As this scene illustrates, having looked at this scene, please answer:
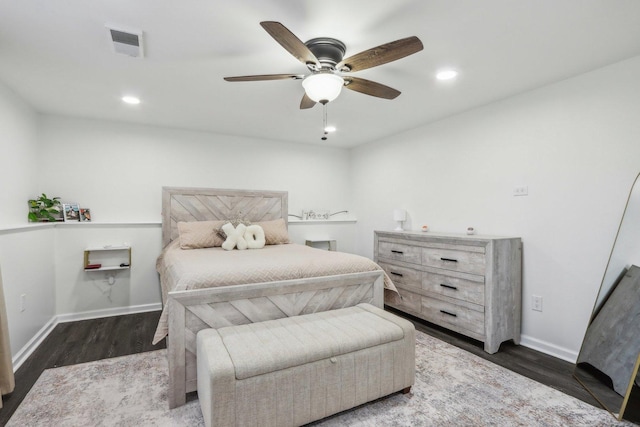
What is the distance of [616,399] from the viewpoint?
1917 millimetres

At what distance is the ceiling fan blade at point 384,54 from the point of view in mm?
1666

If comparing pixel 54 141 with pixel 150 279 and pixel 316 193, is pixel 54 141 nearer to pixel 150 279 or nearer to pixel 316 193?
pixel 150 279

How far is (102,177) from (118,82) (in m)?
1.61

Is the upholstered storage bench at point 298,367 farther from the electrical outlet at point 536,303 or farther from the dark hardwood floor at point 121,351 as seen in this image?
the electrical outlet at point 536,303

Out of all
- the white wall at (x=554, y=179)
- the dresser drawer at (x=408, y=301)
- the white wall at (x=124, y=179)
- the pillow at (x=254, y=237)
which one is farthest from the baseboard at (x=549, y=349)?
the white wall at (x=124, y=179)

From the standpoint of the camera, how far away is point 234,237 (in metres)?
3.58

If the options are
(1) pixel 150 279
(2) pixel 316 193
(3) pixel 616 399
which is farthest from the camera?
(2) pixel 316 193

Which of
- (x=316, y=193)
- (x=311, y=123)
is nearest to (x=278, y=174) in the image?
(x=316, y=193)

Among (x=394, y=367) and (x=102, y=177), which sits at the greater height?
(x=102, y=177)

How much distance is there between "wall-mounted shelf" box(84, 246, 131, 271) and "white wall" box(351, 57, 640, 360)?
3.86 metres

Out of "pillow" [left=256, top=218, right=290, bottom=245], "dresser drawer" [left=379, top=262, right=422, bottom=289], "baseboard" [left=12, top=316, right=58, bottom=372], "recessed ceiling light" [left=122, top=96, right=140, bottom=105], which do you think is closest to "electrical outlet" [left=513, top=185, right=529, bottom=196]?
"dresser drawer" [left=379, top=262, right=422, bottom=289]

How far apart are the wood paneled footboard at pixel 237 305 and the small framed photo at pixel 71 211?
2625 millimetres

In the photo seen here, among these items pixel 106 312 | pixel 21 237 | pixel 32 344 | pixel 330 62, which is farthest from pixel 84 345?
pixel 330 62

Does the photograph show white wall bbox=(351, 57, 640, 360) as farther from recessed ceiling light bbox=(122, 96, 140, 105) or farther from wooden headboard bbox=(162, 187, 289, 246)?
recessed ceiling light bbox=(122, 96, 140, 105)
